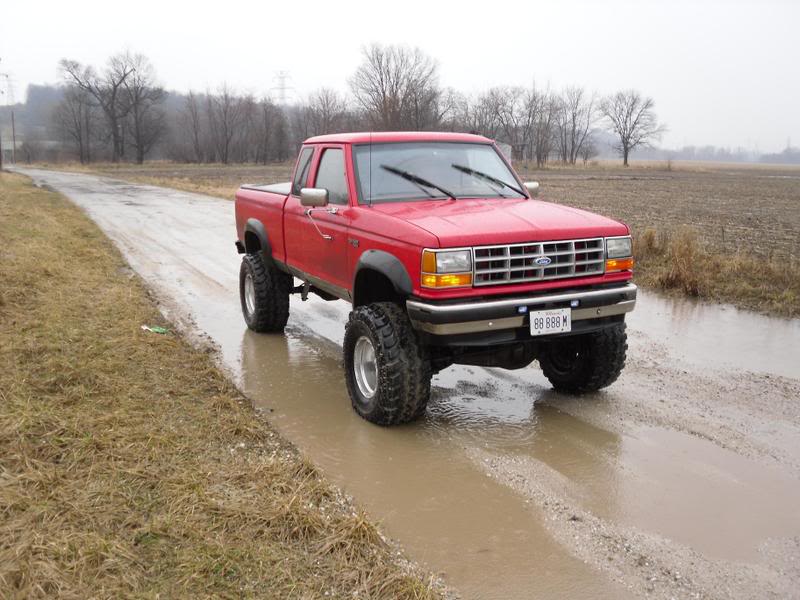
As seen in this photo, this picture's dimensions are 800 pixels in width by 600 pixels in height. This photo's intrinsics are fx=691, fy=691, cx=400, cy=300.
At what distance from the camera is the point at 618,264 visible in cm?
511

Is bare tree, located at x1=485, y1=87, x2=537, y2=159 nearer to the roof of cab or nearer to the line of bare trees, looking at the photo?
the line of bare trees

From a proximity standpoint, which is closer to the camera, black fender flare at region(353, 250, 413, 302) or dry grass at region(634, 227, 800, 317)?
black fender flare at region(353, 250, 413, 302)

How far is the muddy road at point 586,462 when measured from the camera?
3350mm

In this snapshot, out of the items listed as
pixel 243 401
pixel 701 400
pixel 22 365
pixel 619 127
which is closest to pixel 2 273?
pixel 22 365

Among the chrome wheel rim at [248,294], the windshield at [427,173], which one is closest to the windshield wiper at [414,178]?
the windshield at [427,173]

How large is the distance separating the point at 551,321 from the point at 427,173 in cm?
177

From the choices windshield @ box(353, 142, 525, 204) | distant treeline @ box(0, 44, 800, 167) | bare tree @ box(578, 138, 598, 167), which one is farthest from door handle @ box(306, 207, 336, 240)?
bare tree @ box(578, 138, 598, 167)

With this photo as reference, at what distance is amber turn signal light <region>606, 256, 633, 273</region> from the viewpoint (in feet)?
16.6

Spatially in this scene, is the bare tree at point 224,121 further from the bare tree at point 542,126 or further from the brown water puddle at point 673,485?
the brown water puddle at point 673,485

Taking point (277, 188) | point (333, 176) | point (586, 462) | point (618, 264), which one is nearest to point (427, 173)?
point (333, 176)

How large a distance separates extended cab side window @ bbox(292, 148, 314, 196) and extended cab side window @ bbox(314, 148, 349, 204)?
327 mm

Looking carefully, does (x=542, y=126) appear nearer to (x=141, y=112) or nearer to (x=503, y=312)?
(x=141, y=112)

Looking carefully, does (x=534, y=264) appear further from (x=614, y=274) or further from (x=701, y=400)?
(x=701, y=400)

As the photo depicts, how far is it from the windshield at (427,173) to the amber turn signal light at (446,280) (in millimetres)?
1223
